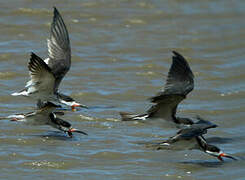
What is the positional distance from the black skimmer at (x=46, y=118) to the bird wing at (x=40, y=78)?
1.42ft

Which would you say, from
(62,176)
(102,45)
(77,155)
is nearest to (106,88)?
(102,45)

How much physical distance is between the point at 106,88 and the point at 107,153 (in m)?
3.42

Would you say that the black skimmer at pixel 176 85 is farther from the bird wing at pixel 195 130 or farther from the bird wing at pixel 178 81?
the bird wing at pixel 195 130

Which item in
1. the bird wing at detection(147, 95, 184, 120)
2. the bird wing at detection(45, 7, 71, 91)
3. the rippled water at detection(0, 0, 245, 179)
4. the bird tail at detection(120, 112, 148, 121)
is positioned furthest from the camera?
the bird wing at detection(45, 7, 71, 91)

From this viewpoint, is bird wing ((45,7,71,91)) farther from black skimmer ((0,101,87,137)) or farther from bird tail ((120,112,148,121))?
bird tail ((120,112,148,121))

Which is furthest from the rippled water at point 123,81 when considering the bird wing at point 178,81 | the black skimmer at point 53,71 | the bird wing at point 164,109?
the bird wing at point 178,81

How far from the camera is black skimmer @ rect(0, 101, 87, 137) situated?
34.4 ft

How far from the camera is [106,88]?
512 inches

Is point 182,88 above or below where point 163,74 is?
above

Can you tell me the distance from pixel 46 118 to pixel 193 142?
235 centimetres

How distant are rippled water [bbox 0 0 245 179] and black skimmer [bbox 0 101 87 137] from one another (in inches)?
6.1

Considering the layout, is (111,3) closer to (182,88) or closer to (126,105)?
(126,105)

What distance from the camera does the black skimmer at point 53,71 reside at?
410 inches

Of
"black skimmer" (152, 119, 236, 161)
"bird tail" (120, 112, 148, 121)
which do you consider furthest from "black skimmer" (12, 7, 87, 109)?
"black skimmer" (152, 119, 236, 161)
